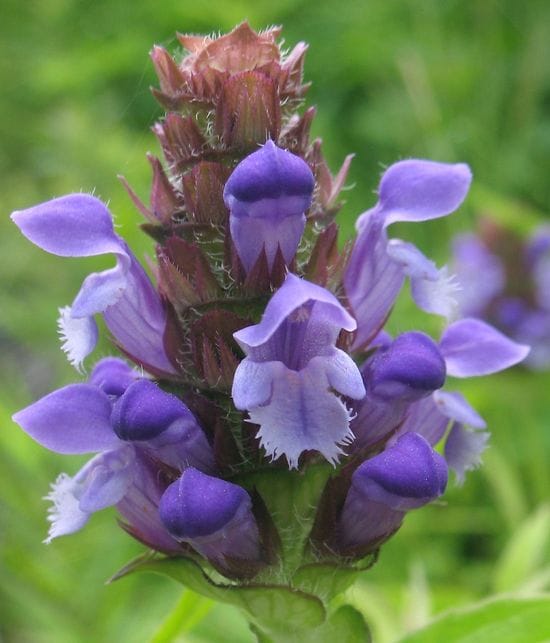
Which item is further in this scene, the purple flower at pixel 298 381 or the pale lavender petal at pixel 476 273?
the pale lavender petal at pixel 476 273

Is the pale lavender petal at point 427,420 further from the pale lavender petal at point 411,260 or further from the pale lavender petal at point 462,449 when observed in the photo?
the pale lavender petal at point 411,260

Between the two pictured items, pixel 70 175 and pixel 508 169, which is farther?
pixel 508 169

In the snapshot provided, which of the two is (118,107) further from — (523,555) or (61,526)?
(61,526)

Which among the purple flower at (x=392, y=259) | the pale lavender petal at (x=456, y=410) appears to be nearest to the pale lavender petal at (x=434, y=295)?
the purple flower at (x=392, y=259)

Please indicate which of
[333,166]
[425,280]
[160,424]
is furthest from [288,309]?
[333,166]

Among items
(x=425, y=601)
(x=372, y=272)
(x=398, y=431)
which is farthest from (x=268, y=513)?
(x=425, y=601)

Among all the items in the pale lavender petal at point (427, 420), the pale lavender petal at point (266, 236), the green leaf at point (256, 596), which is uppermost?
the pale lavender petal at point (266, 236)
